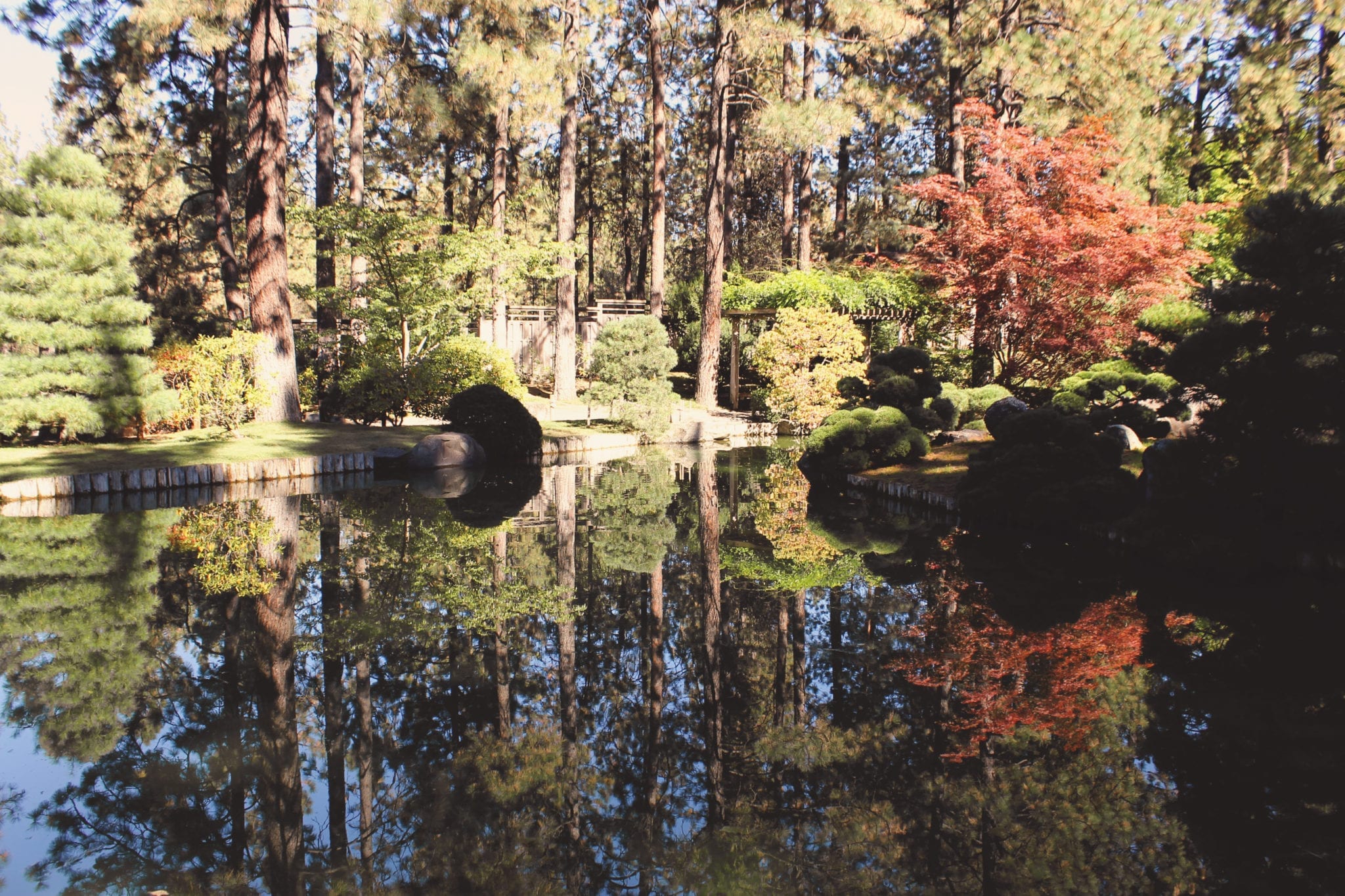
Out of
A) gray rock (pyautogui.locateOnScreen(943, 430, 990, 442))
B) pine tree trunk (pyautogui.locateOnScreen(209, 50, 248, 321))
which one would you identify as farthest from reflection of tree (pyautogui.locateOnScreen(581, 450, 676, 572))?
pine tree trunk (pyautogui.locateOnScreen(209, 50, 248, 321))

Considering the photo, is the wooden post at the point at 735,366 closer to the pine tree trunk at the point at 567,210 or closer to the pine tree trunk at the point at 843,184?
the pine tree trunk at the point at 567,210

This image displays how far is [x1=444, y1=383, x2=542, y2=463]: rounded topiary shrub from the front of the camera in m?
13.5

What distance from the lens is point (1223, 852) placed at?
3000 millimetres

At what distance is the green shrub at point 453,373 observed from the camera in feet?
49.3

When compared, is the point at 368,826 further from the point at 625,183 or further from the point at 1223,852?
the point at 625,183

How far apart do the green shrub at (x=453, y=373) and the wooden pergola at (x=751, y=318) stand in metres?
6.22

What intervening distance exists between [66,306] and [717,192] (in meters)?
11.7

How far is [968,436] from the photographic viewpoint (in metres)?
12.6

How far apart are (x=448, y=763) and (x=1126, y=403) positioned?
1025 centimetres

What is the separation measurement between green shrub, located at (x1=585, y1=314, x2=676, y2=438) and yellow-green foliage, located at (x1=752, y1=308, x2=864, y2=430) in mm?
1827

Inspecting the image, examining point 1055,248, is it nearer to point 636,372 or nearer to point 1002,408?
point 1002,408

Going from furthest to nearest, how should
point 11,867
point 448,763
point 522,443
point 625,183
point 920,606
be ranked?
point 625,183, point 522,443, point 920,606, point 448,763, point 11,867

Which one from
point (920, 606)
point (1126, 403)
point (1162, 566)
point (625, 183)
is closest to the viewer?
point (920, 606)

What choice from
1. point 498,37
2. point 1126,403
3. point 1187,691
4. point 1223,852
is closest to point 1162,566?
point 1187,691
